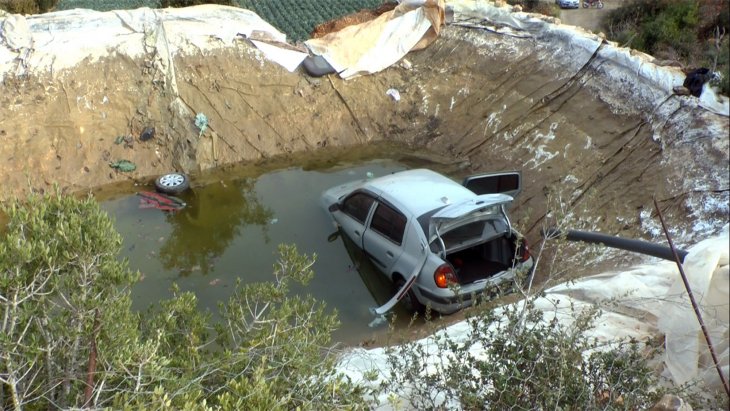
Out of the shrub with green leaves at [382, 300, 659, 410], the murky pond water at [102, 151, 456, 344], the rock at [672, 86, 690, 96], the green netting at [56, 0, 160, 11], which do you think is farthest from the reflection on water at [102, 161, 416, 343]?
the green netting at [56, 0, 160, 11]

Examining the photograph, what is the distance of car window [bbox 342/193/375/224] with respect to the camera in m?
8.33

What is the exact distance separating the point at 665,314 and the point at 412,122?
26.3ft

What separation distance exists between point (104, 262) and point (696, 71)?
8963 millimetres

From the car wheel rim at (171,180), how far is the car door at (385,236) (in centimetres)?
410

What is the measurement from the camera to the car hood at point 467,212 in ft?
22.4

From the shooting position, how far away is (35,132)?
35.2ft

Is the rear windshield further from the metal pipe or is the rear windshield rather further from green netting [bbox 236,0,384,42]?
green netting [bbox 236,0,384,42]

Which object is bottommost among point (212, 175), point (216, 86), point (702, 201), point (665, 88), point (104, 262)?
point (212, 175)

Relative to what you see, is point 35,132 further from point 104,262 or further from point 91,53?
point 104,262

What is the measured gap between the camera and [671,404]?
4.21 meters

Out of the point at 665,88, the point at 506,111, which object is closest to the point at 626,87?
the point at 665,88

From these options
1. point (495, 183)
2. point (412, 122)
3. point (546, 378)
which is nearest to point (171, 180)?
point (412, 122)

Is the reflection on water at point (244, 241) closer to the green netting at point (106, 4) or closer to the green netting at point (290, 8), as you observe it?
the green netting at point (290, 8)

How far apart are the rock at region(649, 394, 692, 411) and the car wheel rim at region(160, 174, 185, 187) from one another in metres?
8.47
